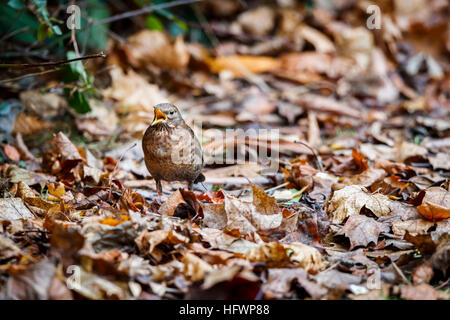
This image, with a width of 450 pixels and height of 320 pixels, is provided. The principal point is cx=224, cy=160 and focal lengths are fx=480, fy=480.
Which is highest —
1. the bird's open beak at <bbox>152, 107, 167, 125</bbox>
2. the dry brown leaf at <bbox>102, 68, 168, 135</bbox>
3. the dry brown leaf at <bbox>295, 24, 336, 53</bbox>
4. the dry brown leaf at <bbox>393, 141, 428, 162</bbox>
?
the dry brown leaf at <bbox>295, 24, 336, 53</bbox>

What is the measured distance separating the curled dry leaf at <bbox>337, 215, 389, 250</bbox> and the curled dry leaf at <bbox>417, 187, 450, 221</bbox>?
0.26m

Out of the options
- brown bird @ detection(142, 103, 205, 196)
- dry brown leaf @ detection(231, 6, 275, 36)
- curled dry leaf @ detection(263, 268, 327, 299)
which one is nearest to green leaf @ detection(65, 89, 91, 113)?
brown bird @ detection(142, 103, 205, 196)

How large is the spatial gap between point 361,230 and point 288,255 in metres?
0.61

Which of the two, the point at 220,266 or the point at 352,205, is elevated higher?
the point at 352,205

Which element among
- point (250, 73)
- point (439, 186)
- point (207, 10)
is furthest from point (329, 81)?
point (439, 186)

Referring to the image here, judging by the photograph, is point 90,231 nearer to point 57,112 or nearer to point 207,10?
point 57,112

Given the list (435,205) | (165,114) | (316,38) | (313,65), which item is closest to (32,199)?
(165,114)

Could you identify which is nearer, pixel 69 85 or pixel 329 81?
pixel 69 85

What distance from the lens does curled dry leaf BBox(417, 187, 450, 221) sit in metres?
2.95

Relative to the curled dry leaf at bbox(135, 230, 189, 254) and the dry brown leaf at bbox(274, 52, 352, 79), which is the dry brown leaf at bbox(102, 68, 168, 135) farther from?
the curled dry leaf at bbox(135, 230, 189, 254)

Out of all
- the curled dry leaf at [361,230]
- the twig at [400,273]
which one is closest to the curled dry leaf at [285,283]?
the twig at [400,273]

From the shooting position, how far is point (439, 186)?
374cm
